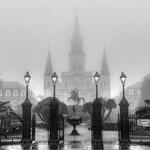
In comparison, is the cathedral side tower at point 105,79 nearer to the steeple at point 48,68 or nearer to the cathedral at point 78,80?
the cathedral at point 78,80

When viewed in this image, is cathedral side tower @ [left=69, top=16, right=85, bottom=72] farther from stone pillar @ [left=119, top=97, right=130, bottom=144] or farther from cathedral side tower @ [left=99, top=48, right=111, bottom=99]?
stone pillar @ [left=119, top=97, right=130, bottom=144]

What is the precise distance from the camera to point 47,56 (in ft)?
472

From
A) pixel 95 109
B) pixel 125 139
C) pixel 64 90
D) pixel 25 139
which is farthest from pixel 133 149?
pixel 64 90

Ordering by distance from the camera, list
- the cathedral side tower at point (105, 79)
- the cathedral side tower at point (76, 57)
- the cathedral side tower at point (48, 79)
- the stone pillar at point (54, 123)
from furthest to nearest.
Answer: the cathedral side tower at point (76, 57) < the cathedral side tower at point (105, 79) < the cathedral side tower at point (48, 79) < the stone pillar at point (54, 123)

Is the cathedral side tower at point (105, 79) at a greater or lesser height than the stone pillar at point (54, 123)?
greater

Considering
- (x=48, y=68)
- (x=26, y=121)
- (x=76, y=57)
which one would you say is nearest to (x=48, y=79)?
(x=48, y=68)

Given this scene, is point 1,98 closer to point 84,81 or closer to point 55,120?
point 84,81

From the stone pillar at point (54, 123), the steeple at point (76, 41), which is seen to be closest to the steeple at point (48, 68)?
the steeple at point (76, 41)

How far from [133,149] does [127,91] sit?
130 m

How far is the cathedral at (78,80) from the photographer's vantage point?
137500 millimetres

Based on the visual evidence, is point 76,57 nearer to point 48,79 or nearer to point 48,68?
point 48,68

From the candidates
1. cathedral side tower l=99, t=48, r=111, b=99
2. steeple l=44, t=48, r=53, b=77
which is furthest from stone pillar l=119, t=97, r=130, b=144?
steeple l=44, t=48, r=53, b=77

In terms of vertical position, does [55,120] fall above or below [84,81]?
below

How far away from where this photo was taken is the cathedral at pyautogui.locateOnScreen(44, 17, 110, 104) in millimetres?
137500
